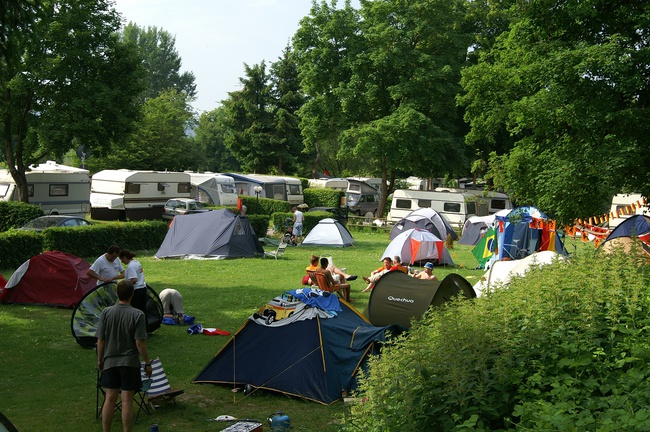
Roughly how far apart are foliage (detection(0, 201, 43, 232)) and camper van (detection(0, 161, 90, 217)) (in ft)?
14.3

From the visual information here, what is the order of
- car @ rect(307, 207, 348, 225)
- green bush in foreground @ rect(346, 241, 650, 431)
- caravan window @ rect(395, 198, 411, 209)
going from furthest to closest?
1. caravan window @ rect(395, 198, 411, 209)
2. car @ rect(307, 207, 348, 225)
3. green bush in foreground @ rect(346, 241, 650, 431)

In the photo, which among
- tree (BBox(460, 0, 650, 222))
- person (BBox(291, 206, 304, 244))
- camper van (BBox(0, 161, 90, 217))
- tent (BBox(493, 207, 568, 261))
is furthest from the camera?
camper van (BBox(0, 161, 90, 217))

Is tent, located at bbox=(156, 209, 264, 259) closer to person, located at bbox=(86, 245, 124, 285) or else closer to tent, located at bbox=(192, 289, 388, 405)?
person, located at bbox=(86, 245, 124, 285)

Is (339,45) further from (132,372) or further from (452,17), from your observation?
(132,372)

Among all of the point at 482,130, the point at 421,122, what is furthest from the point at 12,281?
the point at 421,122

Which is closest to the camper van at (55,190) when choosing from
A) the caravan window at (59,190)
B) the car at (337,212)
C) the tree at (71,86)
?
the caravan window at (59,190)

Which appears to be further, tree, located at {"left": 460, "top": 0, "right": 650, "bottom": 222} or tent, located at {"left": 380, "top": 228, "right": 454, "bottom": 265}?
tent, located at {"left": 380, "top": 228, "right": 454, "bottom": 265}

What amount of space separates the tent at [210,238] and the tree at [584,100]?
9761 millimetres

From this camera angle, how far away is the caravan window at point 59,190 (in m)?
29.9

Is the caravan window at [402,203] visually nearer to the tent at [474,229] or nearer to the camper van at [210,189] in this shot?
the tent at [474,229]

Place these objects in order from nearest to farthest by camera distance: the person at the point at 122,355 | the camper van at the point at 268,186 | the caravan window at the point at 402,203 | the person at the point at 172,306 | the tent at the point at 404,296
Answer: the person at the point at 122,355 → the tent at the point at 404,296 → the person at the point at 172,306 → the caravan window at the point at 402,203 → the camper van at the point at 268,186

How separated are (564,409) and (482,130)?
645 inches

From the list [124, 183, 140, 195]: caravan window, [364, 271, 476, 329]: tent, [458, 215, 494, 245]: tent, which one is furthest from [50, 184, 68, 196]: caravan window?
[364, 271, 476, 329]: tent

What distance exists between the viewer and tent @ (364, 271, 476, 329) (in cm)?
1062
